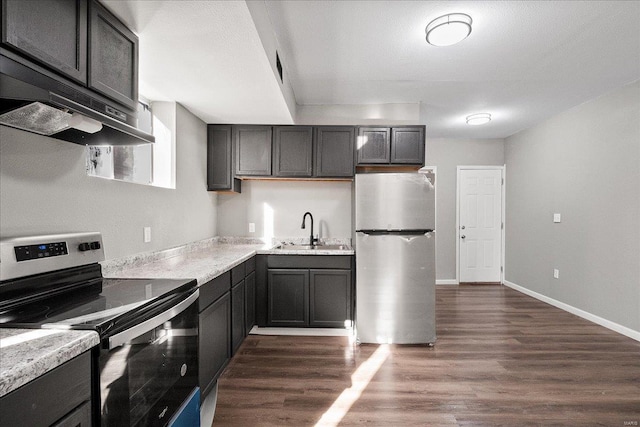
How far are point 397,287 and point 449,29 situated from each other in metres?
2.22

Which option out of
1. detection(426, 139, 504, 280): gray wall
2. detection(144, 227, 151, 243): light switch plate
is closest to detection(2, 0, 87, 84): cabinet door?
detection(144, 227, 151, 243): light switch plate

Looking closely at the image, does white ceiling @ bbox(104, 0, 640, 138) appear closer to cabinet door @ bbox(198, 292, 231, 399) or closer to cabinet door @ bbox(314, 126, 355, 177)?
cabinet door @ bbox(314, 126, 355, 177)

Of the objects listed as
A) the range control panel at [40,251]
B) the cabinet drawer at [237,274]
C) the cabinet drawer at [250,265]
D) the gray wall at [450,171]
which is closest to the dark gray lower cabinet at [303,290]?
the cabinet drawer at [250,265]

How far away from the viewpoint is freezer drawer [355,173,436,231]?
3051 mm

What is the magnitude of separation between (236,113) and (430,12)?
192 centimetres

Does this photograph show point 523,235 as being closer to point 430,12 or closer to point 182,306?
point 430,12

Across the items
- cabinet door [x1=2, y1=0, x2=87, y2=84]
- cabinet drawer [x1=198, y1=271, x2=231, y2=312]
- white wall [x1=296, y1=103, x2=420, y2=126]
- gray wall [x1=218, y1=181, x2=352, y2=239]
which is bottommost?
cabinet drawer [x1=198, y1=271, x2=231, y2=312]

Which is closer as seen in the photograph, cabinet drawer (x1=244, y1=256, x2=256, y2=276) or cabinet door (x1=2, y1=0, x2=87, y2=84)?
cabinet door (x1=2, y1=0, x2=87, y2=84)

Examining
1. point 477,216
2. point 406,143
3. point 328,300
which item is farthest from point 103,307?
point 477,216

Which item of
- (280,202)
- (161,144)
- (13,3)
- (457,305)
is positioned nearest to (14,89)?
(13,3)

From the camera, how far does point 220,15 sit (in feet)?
5.19

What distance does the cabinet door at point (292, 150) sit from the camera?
351 centimetres

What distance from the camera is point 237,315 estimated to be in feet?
8.53

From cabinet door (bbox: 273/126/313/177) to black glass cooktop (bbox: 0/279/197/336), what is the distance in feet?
6.94
